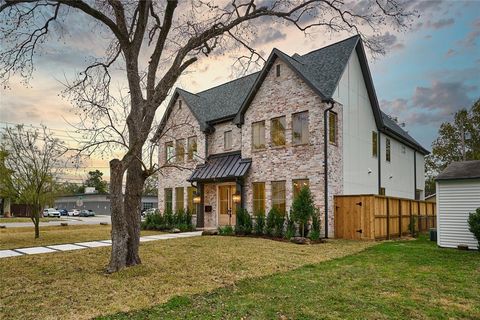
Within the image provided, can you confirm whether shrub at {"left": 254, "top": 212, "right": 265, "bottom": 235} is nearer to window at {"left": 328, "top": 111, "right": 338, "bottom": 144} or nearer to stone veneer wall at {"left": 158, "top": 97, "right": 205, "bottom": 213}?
window at {"left": 328, "top": 111, "right": 338, "bottom": 144}

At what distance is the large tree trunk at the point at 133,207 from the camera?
813 cm

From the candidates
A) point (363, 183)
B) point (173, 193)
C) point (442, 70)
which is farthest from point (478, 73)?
point (173, 193)

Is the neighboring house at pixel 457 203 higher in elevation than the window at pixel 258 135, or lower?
lower

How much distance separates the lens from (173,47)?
10.3 metres

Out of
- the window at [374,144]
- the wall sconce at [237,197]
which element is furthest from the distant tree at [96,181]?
the window at [374,144]

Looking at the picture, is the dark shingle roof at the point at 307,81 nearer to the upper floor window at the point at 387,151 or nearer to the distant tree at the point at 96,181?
the upper floor window at the point at 387,151

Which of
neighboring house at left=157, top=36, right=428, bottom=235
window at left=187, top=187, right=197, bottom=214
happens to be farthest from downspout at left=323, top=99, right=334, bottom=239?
window at left=187, top=187, right=197, bottom=214

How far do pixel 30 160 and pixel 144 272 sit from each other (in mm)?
11104

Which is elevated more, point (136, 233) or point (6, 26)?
point (6, 26)

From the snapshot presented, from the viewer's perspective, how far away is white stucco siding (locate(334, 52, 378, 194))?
54.2ft

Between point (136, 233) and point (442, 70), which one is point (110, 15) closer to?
point (136, 233)

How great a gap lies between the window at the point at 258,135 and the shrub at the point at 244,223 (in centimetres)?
344

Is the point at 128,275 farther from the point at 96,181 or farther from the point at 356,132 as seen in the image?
the point at 96,181

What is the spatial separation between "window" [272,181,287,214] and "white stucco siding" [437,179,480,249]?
6.37 meters
